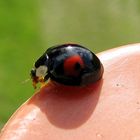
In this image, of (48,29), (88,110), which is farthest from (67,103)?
(48,29)

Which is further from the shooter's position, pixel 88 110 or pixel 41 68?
pixel 41 68

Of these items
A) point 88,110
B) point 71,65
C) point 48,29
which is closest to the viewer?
point 88,110

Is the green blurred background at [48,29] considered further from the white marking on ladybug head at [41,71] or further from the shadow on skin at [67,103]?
the shadow on skin at [67,103]

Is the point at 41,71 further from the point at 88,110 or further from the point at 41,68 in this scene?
the point at 88,110

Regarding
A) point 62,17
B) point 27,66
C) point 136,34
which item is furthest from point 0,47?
point 136,34

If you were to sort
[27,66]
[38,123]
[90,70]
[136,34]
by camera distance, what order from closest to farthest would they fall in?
[38,123], [90,70], [27,66], [136,34]

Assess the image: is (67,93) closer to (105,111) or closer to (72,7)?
(105,111)
